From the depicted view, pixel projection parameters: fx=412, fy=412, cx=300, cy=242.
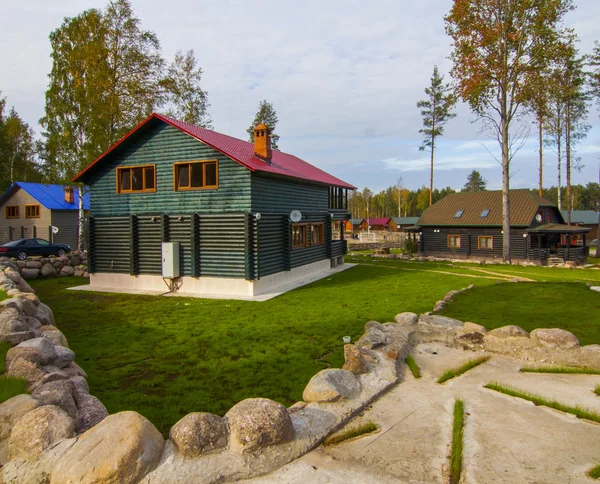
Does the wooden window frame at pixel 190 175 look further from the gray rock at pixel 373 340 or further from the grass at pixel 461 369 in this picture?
the grass at pixel 461 369

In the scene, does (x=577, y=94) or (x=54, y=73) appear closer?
(x=54, y=73)

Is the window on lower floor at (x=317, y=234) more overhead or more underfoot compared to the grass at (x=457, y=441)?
more overhead

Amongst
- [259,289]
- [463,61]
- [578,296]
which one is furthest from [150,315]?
[463,61]

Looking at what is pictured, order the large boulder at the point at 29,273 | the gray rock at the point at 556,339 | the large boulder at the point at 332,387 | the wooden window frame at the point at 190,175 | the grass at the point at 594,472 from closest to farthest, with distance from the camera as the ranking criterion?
the grass at the point at 594,472 < the large boulder at the point at 332,387 < the gray rock at the point at 556,339 < the wooden window frame at the point at 190,175 < the large boulder at the point at 29,273

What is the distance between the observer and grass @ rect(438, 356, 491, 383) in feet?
21.3

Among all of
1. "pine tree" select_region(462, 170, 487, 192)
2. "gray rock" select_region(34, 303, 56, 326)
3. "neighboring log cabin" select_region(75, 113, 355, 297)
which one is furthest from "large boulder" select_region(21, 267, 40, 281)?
"pine tree" select_region(462, 170, 487, 192)

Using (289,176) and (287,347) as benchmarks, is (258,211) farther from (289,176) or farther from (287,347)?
(287,347)

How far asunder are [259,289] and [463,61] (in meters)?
19.3

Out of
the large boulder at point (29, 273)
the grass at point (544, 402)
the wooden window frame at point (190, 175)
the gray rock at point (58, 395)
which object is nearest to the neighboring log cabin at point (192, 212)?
the wooden window frame at point (190, 175)

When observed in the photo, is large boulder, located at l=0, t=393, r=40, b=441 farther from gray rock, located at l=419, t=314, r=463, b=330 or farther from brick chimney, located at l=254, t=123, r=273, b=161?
brick chimney, located at l=254, t=123, r=273, b=161

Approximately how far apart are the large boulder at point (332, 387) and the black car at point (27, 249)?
26.0 m

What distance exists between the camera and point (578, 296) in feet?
45.2

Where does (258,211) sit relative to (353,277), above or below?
above

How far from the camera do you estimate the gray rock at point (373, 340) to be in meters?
7.74
